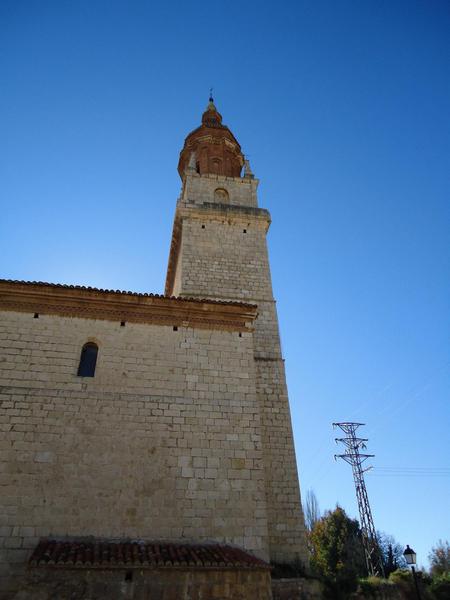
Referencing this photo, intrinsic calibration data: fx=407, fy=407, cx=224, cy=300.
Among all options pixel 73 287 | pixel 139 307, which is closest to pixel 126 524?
pixel 139 307

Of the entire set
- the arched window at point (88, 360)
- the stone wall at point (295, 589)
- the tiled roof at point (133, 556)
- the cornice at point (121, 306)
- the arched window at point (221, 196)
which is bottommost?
the stone wall at point (295, 589)

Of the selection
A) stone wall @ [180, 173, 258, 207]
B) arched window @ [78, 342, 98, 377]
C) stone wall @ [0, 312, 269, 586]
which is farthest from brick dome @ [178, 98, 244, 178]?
arched window @ [78, 342, 98, 377]

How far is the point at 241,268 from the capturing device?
1369cm

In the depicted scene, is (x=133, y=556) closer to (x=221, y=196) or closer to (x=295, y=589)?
(x=295, y=589)

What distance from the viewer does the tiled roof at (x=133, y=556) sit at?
19.9 feet

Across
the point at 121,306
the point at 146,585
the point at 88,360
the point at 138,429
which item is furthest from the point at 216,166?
the point at 146,585

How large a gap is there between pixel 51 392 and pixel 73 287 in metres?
2.41

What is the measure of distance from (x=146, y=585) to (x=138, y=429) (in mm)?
2697

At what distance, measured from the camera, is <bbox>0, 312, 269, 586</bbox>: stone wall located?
7.24m

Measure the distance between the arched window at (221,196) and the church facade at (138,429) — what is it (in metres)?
7.10

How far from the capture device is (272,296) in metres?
13.1

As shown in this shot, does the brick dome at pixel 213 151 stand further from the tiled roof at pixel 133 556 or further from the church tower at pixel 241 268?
the tiled roof at pixel 133 556

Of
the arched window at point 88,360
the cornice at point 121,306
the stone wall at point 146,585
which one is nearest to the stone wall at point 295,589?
the stone wall at point 146,585

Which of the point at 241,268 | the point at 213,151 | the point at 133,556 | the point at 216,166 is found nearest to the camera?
the point at 133,556
